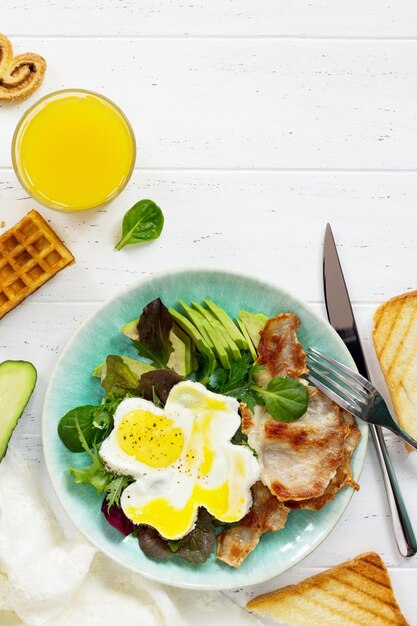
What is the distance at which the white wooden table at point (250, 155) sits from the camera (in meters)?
2.54

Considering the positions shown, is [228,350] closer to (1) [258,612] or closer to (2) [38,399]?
(2) [38,399]

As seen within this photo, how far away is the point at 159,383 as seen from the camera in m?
2.32

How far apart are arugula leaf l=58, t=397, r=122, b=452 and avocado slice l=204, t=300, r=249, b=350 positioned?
0.40 metres

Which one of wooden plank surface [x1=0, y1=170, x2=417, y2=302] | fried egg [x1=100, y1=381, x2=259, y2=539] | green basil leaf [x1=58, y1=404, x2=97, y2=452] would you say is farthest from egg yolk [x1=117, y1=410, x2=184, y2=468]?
wooden plank surface [x1=0, y1=170, x2=417, y2=302]

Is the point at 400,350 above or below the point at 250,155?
below

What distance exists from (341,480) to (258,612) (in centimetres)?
55

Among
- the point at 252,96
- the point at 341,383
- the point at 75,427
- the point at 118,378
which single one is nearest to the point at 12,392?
the point at 75,427

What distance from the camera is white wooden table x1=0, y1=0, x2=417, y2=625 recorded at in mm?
2545

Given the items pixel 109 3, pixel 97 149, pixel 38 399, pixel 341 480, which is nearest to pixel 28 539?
pixel 38 399

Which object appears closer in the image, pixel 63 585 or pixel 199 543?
pixel 199 543

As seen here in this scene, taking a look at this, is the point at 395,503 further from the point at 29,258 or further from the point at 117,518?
the point at 29,258

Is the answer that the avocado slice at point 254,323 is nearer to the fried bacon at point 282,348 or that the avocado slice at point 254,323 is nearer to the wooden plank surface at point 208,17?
the fried bacon at point 282,348

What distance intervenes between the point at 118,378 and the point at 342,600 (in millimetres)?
1055

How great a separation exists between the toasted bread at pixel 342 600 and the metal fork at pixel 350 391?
48 centimetres
